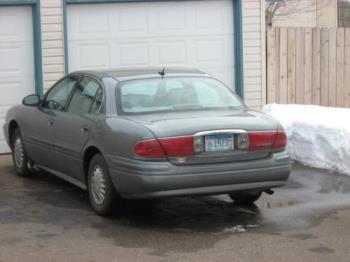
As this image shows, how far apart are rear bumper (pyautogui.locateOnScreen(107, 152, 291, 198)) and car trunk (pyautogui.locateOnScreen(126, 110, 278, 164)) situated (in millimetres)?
63

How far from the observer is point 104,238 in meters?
6.38

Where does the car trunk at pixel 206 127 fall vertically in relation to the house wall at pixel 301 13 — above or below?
below

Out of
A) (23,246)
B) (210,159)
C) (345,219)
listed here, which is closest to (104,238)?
(23,246)

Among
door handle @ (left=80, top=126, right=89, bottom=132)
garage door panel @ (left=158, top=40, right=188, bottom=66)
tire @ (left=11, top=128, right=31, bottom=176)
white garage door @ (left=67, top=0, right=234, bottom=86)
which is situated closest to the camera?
door handle @ (left=80, top=126, right=89, bottom=132)

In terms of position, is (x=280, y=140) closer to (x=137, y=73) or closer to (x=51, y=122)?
(x=137, y=73)

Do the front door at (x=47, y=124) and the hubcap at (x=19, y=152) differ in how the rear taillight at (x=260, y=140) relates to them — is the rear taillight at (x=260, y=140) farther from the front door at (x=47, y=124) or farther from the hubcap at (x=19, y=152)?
the hubcap at (x=19, y=152)

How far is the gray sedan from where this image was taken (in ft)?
21.2

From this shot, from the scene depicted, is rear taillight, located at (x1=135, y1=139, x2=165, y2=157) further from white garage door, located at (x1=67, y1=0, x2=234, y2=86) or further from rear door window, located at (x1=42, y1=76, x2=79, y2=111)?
white garage door, located at (x1=67, y1=0, x2=234, y2=86)

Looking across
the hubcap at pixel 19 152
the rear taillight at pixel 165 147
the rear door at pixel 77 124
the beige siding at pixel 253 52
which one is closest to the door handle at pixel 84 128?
the rear door at pixel 77 124

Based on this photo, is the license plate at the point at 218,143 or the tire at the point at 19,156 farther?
the tire at the point at 19,156

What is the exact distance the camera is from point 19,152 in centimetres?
928

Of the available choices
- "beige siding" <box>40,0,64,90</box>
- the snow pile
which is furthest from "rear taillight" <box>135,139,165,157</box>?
"beige siding" <box>40,0,64,90</box>

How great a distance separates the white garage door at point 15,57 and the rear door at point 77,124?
3614 millimetres

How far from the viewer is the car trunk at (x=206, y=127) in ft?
21.4
